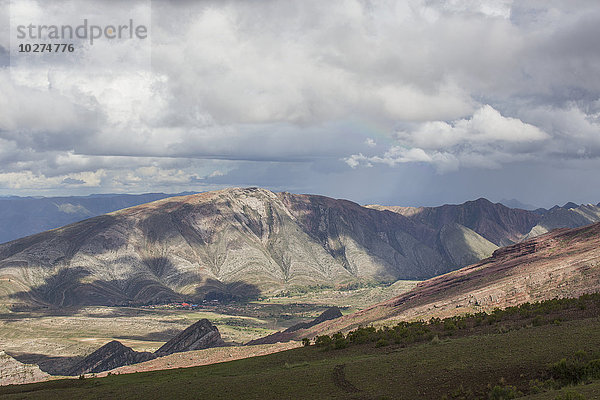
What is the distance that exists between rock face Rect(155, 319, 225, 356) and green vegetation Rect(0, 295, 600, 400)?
6200 centimetres

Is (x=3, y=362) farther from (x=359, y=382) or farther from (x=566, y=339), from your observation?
(x=566, y=339)

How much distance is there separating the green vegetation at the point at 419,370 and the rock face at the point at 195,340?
62.0 metres

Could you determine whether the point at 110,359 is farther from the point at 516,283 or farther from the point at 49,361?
the point at 516,283

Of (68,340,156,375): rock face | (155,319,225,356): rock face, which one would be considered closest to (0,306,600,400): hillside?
(155,319,225,356): rock face

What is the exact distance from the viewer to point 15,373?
81.5 metres

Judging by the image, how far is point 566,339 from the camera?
1353 inches

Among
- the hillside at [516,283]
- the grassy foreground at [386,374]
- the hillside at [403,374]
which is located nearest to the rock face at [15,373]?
the hillside at [403,374]

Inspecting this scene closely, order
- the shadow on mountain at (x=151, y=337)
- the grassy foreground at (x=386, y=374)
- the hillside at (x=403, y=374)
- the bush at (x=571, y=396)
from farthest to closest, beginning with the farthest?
the shadow on mountain at (x=151, y=337)
the grassy foreground at (x=386, y=374)
the hillside at (x=403, y=374)
the bush at (x=571, y=396)

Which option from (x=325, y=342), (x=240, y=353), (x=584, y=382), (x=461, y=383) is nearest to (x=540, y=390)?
(x=584, y=382)

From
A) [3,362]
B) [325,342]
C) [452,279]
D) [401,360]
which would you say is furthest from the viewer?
[452,279]

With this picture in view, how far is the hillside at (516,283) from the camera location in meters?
77.9

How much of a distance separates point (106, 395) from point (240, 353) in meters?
36.0

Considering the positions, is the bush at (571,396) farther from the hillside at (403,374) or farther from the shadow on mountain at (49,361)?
the shadow on mountain at (49,361)

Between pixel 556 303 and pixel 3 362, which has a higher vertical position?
pixel 556 303
